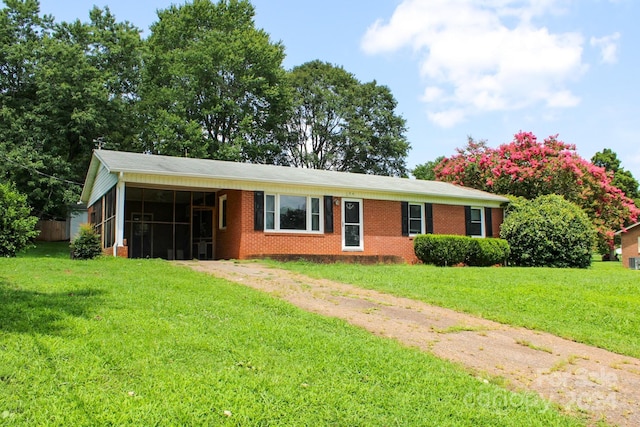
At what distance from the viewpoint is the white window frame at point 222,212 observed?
1753 centimetres

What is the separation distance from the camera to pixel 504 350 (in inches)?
250

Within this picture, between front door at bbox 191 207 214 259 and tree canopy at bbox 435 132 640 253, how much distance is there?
17.3 metres

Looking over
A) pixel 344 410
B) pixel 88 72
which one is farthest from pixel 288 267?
pixel 88 72

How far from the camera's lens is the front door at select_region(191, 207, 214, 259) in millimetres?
18344

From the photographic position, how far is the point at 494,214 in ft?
72.7

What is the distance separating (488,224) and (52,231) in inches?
1029

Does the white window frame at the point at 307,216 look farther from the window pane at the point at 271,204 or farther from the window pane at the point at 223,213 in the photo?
the window pane at the point at 223,213

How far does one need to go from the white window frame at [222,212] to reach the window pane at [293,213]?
1.98 meters

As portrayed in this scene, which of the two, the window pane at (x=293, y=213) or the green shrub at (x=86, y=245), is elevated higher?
the window pane at (x=293, y=213)

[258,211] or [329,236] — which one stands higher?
[258,211]

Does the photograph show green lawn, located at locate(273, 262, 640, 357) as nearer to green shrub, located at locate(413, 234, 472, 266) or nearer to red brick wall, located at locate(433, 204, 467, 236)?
green shrub, located at locate(413, 234, 472, 266)

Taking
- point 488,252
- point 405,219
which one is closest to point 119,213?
point 405,219

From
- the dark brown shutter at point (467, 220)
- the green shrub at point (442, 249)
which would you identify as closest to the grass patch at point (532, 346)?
the green shrub at point (442, 249)

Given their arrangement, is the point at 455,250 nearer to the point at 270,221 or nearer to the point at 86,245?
the point at 270,221
